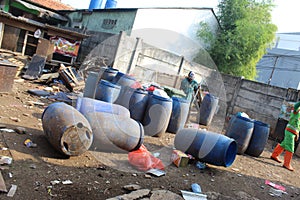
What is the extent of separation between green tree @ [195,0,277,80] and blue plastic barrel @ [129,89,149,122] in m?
10.5

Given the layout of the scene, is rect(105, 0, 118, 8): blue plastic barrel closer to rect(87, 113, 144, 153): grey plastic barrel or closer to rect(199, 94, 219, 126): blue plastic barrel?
rect(199, 94, 219, 126): blue plastic barrel

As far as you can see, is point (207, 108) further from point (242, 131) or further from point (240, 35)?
point (240, 35)

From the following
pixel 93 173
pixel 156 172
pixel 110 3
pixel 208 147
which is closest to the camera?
pixel 93 173

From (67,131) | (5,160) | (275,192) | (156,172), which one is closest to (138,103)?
(156,172)

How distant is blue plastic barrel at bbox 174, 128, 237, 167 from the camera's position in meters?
4.08

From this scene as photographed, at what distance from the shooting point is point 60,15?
17.6 metres

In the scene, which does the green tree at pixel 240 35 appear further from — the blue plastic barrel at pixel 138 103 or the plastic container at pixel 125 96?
the blue plastic barrel at pixel 138 103

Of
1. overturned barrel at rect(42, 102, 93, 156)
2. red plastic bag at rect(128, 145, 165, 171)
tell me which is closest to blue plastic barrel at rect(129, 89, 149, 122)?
red plastic bag at rect(128, 145, 165, 171)

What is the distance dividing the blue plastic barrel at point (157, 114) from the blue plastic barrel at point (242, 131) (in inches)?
61.5

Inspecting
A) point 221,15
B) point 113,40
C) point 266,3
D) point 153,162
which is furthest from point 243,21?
point 153,162

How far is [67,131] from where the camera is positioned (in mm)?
3025

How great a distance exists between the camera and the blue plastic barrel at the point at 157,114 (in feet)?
16.6

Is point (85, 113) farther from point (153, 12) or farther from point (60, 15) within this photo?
point (60, 15)

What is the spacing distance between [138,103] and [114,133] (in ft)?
5.07
